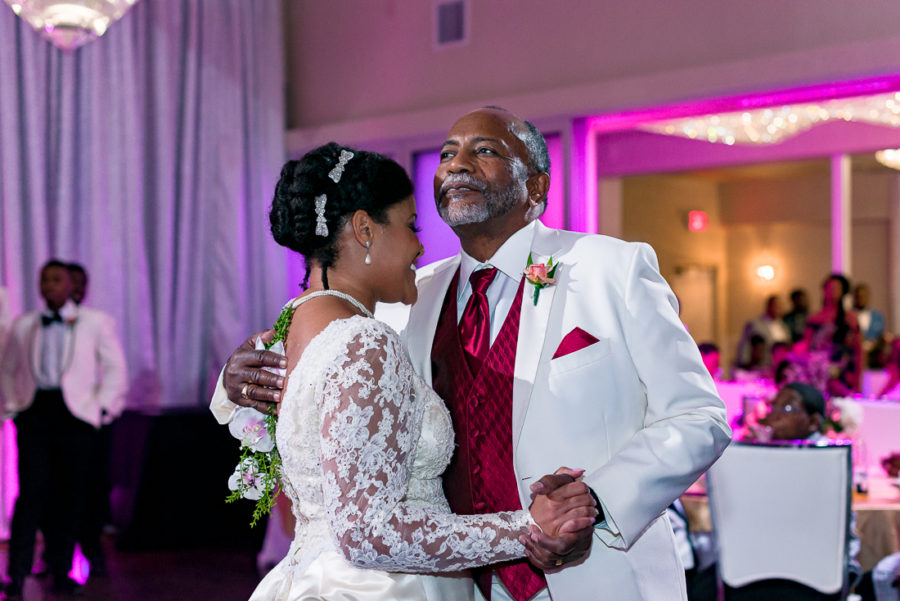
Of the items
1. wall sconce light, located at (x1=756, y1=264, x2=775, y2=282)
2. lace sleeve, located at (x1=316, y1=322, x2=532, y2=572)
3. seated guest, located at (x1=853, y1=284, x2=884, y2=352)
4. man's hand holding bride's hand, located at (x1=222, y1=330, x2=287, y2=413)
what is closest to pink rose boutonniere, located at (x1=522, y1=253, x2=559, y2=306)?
lace sleeve, located at (x1=316, y1=322, x2=532, y2=572)

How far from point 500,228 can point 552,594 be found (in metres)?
0.86

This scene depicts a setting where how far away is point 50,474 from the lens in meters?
5.71

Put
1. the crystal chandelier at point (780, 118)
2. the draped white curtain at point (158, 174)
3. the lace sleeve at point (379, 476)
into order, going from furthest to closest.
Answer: the crystal chandelier at point (780, 118), the draped white curtain at point (158, 174), the lace sleeve at point (379, 476)

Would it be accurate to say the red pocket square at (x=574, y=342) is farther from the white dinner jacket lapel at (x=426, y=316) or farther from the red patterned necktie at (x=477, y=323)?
the white dinner jacket lapel at (x=426, y=316)

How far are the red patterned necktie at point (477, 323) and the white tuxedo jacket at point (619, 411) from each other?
11cm

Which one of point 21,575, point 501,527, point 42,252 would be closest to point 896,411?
point 501,527

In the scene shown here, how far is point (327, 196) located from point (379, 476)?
586 millimetres

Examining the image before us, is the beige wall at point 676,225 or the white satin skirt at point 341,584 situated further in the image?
the beige wall at point 676,225

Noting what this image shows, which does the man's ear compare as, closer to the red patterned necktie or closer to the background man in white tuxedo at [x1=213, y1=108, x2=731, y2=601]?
the background man in white tuxedo at [x1=213, y1=108, x2=731, y2=601]

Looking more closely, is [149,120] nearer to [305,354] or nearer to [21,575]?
[21,575]

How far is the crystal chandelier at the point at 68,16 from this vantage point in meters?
4.70

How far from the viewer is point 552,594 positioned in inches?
84.7

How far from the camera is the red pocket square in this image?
219cm

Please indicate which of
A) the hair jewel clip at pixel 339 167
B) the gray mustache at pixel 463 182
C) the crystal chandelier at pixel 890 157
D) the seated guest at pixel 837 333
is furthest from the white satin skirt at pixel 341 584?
the crystal chandelier at pixel 890 157
